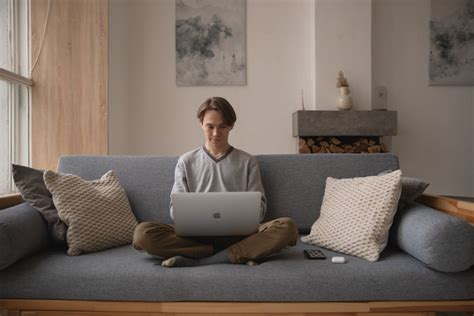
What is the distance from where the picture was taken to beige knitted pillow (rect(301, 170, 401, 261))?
5.53ft

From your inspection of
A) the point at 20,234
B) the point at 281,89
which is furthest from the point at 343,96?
the point at 20,234

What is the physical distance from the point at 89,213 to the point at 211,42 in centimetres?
286

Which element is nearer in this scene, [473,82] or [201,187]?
[201,187]

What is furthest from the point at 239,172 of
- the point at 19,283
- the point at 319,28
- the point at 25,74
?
the point at 319,28

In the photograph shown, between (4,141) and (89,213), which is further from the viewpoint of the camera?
(4,141)

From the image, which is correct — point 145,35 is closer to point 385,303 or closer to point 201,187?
point 201,187

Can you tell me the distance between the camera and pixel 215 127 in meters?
2.07

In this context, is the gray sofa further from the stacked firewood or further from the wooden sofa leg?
the stacked firewood

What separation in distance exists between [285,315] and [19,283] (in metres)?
1.03

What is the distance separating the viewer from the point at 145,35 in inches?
167

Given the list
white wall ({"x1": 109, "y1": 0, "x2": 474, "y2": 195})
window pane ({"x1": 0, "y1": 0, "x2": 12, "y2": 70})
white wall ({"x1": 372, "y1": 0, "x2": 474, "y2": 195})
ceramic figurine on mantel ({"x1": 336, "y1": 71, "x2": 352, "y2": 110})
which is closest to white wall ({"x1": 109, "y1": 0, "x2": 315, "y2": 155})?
white wall ({"x1": 109, "y1": 0, "x2": 474, "y2": 195})

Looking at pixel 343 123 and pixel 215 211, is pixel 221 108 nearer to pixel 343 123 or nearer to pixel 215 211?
pixel 215 211

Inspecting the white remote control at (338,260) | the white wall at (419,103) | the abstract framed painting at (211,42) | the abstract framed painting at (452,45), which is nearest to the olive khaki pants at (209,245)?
the white remote control at (338,260)

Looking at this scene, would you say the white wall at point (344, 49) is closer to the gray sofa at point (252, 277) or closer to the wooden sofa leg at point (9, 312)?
the gray sofa at point (252, 277)
